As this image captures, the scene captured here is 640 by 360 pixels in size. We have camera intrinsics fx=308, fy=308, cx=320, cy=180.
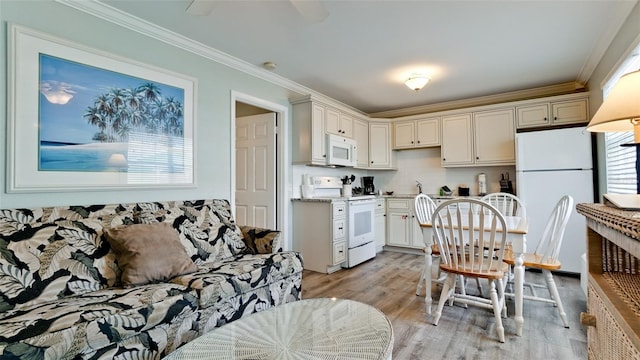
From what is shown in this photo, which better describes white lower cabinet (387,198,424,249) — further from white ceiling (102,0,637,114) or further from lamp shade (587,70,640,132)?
lamp shade (587,70,640,132)

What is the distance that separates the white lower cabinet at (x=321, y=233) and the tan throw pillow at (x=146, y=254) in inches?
75.5

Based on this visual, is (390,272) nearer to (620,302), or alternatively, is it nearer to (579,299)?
(579,299)

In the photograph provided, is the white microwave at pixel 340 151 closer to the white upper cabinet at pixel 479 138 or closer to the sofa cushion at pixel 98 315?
the white upper cabinet at pixel 479 138

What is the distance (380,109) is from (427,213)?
9.51 feet

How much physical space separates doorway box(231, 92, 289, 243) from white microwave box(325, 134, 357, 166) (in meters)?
0.64

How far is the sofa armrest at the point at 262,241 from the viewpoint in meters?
2.67

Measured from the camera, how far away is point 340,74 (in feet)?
A: 12.2

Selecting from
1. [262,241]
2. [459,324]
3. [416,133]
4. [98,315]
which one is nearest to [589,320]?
[459,324]

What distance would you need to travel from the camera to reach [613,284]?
0.86 meters

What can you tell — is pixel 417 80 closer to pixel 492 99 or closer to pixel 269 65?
pixel 269 65

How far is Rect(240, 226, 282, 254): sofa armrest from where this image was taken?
267cm

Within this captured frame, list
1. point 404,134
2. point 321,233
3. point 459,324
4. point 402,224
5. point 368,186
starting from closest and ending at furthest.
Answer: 1. point 459,324
2. point 321,233
3. point 402,224
4. point 404,134
5. point 368,186

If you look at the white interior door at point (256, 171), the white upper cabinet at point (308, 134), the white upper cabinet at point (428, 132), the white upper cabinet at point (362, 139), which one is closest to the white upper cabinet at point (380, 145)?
the white upper cabinet at point (362, 139)

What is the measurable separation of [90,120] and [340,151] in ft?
9.66
